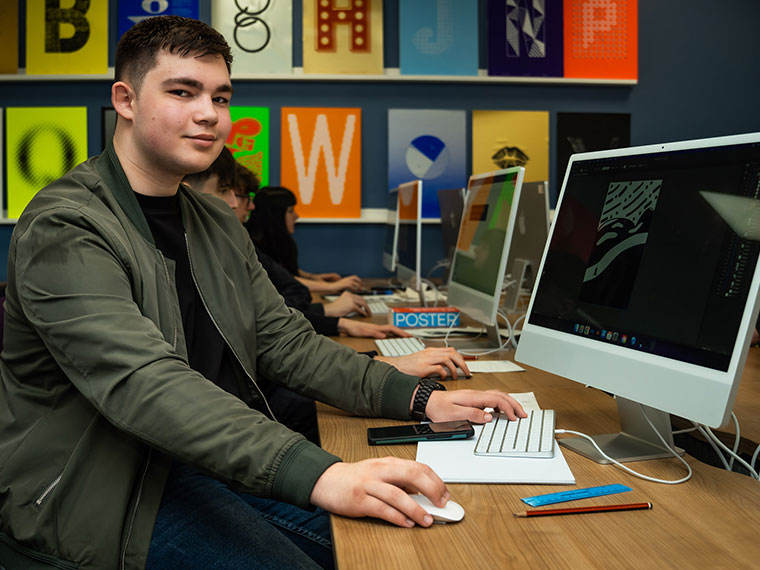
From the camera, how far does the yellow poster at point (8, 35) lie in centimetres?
434

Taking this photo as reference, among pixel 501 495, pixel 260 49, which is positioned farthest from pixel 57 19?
pixel 501 495

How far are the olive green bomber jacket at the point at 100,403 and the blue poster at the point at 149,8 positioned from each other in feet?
11.5

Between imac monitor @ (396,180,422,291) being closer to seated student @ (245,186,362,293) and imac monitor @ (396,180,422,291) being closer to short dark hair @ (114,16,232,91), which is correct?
seated student @ (245,186,362,293)

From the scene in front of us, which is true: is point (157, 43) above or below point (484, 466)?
above

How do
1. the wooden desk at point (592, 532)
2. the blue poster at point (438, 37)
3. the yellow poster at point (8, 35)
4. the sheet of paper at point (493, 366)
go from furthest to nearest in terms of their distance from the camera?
1. the blue poster at point (438, 37)
2. the yellow poster at point (8, 35)
3. the sheet of paper at point (493, 366)
4. the wooden desk at point (592, 532)

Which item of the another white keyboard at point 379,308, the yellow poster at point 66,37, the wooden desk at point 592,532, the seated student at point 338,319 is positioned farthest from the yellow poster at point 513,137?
the wooden desk at point 592,532

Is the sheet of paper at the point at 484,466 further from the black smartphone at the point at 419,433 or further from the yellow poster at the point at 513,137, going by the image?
the yellow poster at the point at 513,137

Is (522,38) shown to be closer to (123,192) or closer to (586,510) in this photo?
(123,192)

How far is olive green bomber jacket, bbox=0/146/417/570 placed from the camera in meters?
0.97

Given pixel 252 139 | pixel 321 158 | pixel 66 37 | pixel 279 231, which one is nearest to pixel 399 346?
pixel 279 231

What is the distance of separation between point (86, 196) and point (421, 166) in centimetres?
353

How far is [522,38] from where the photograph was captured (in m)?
4.50

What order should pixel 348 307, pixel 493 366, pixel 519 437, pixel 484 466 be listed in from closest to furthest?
pixel 484 466 → pixel 519 437 → pixel 493 366 → pixel 348 307

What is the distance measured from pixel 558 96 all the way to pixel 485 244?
113 inches
